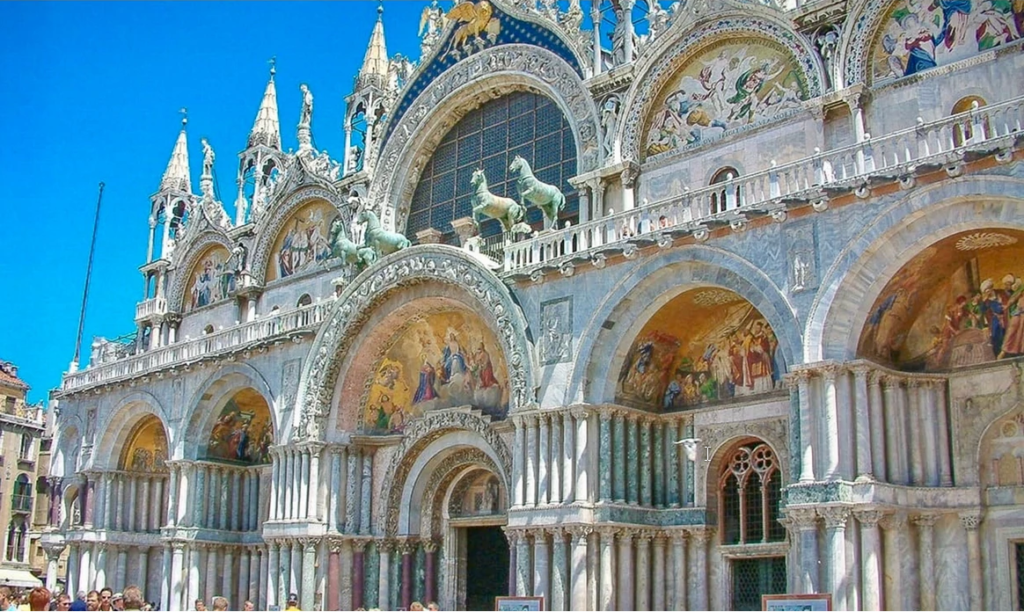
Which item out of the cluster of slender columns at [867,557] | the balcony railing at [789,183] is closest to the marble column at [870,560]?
A: the cluster of slender columns at [867,557]

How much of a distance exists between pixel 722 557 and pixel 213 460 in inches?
580

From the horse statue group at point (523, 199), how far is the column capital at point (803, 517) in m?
8.36

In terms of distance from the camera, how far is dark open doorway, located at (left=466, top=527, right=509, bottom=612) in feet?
81.3

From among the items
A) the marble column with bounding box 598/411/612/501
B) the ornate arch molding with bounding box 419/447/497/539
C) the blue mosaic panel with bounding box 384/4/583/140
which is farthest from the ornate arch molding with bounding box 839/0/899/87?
the ornate arch molding with bounding box 419/447/497/539

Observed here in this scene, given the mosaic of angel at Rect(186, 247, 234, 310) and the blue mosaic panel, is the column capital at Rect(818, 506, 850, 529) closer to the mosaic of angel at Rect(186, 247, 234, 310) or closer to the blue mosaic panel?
the blue mosaic panel

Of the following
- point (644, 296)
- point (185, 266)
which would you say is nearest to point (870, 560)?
point (644, 296)

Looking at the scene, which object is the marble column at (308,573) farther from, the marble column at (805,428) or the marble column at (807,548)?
the marble column at (805,428)

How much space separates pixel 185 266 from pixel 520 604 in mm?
19190

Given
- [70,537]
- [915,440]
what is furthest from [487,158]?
[70,537]

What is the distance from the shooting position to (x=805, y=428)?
58.2 ft

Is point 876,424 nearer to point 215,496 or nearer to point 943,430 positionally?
point 943,430

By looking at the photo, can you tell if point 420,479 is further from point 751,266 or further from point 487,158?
point 751,266

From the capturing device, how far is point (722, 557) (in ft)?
68.3

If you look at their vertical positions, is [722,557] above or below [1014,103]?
below
